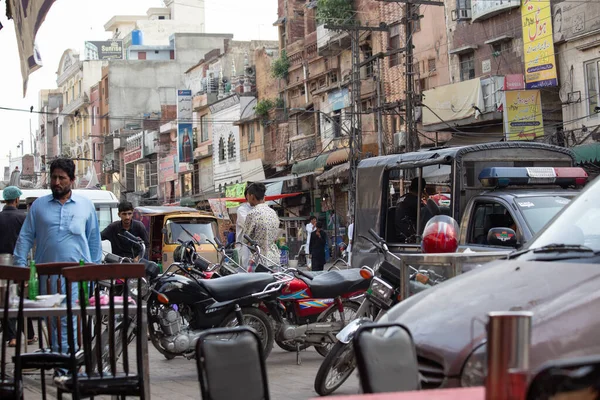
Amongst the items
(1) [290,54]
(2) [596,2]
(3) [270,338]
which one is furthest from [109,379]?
(1) [290,54]

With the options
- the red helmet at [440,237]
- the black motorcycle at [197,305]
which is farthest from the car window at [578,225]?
the black motorcycle at [197,305]

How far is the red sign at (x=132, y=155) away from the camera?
253ft

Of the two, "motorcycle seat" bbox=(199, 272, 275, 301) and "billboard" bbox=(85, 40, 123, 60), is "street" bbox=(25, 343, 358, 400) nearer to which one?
"motorcycle seat" bbox=(199, 272, 275, 301)

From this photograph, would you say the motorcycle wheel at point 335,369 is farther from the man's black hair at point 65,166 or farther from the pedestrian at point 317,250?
the pedestrian at point 317,250

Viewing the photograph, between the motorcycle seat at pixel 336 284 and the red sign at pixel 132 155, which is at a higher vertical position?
the red sign at pixel 132 155

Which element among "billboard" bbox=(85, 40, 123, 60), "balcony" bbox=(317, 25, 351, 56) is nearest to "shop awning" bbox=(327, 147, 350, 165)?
"balcony" bbox=(317, 25, 351, 56)

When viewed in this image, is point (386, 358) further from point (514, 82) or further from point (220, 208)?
point (220, 208)

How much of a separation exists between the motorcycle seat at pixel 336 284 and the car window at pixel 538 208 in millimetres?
1901

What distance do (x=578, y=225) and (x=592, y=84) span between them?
81.1 feet

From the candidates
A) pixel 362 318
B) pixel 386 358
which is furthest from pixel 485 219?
pixel 386 358

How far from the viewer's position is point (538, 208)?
10070 millimetres

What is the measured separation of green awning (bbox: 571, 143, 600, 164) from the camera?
26.2 m

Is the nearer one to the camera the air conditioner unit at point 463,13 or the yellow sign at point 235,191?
the air conditioner unit at point 463,13

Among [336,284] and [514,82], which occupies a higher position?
[514,82]
